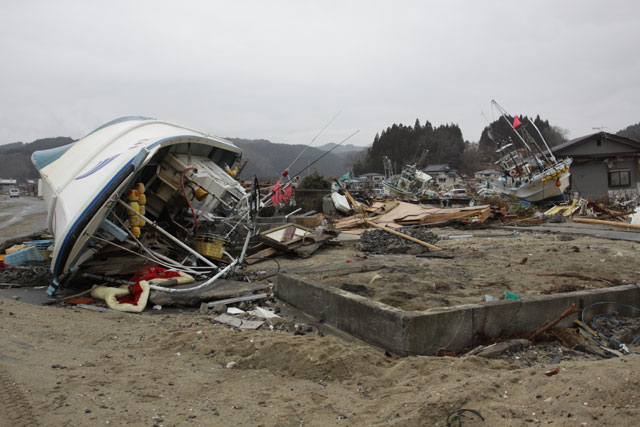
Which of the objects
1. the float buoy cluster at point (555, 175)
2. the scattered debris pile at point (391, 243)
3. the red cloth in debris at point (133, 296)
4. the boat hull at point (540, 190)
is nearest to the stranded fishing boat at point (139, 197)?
the red cloth in debris at point (133, 296)

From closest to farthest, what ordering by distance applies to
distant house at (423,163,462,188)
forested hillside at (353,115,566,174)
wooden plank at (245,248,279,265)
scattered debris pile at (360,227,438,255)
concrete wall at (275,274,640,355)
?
concrete wall at (275,274,640,355)
wooden plank at (245,248,279,265)
scattered debris pile at (360,227,438,255)
distant house at (423,163,462,188)
forested hillside at (353,115,566,174)

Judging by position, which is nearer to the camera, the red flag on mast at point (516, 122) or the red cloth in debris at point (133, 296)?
the red cloth in debris at point (133, 296)

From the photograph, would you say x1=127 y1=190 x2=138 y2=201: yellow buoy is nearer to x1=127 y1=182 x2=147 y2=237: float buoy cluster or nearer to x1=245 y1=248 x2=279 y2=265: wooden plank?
x1=127 y1=182 x2=147 y2=237: float buoy cluster

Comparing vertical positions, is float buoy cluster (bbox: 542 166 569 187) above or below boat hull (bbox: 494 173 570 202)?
above

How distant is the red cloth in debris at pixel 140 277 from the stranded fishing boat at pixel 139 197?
0.82 feet

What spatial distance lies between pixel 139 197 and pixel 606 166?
30.6 m

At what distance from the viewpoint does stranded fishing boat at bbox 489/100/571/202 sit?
2392 centimetres

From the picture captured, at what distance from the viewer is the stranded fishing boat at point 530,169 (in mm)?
23917

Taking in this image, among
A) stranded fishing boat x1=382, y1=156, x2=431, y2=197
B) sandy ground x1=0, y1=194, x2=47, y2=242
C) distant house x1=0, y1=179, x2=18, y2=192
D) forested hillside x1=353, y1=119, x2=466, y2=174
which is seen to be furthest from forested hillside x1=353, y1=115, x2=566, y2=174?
distant house x1=0, y1=179, x2=18, y2=192

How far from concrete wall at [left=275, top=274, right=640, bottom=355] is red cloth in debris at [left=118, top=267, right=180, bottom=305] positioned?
9.91ft

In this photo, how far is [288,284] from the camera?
6594 millimetres

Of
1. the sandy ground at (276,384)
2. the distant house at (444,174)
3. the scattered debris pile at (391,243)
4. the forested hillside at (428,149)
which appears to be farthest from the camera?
the forested hillside at (428,149)

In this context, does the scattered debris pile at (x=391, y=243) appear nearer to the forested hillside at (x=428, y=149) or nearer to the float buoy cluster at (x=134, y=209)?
the float buoy cluster at (x=134, y=209)

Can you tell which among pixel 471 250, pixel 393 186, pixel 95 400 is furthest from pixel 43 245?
pixel 393 186
